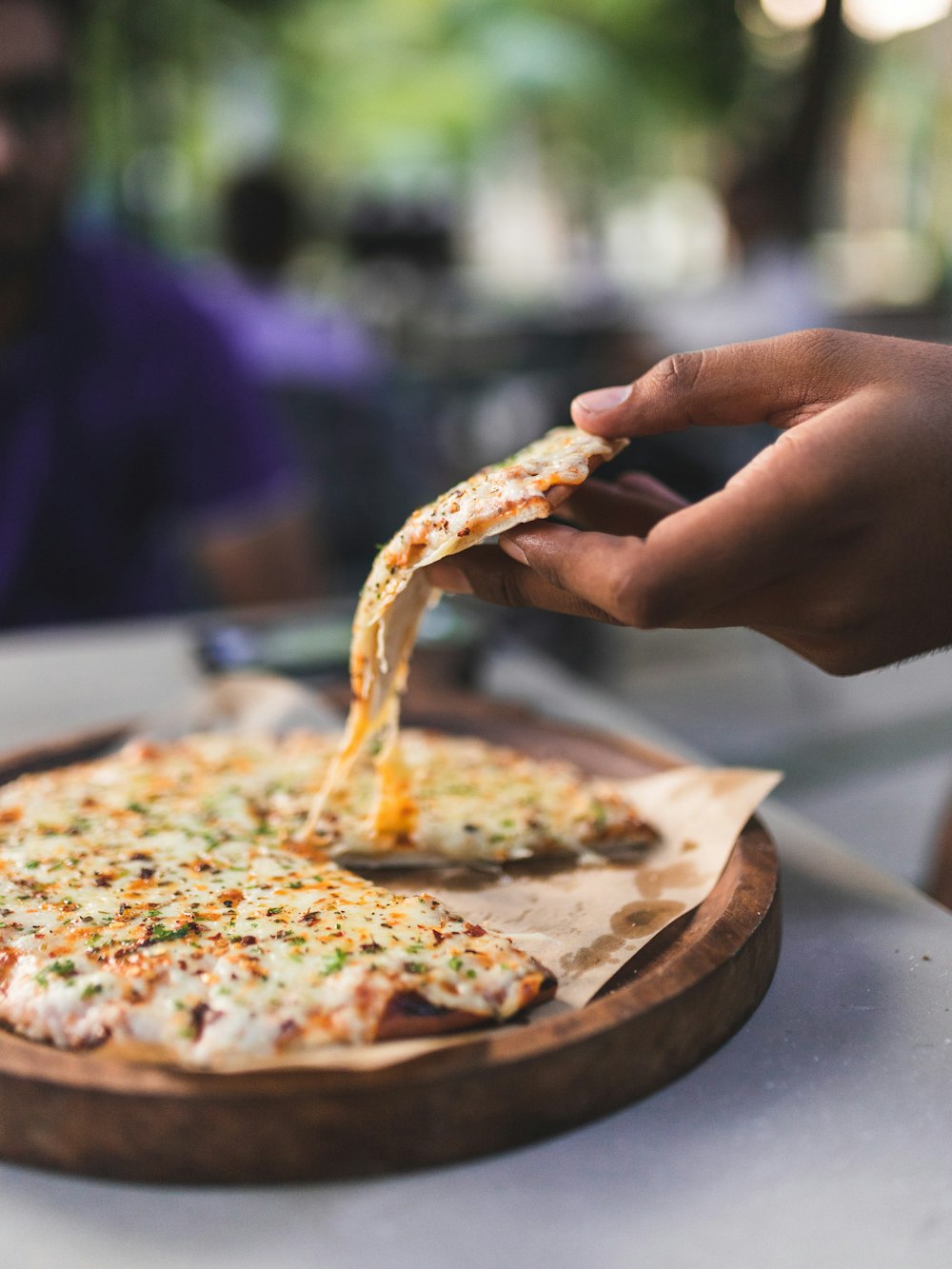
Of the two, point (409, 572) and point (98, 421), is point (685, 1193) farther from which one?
point (98, 421)

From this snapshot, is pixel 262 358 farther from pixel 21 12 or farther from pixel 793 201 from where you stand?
pixel 793 201

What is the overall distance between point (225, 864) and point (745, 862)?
65 cm

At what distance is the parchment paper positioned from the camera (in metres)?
1.26

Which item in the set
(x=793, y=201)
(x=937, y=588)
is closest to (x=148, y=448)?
(x=937, y=588)

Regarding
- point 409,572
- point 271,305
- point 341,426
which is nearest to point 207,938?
point 409,572

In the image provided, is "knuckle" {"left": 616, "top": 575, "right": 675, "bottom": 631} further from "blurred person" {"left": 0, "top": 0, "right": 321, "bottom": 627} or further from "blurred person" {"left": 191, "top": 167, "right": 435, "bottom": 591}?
"blurred person" {"left": 191, "top": 167, "right": 435, "bottom": 591}

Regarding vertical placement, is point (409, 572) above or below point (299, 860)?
above

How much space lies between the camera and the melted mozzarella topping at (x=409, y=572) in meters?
1.35

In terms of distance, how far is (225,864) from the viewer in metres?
1.46

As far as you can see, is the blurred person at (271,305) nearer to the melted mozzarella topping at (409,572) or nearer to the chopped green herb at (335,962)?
the melted mozzarella topping at (409,572)

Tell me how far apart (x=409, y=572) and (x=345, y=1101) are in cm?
70

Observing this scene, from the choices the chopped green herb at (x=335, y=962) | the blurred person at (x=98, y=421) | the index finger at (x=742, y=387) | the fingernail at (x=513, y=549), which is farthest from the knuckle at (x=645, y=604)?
the blurred person at (x=98, y=421)

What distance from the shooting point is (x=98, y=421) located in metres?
3.34

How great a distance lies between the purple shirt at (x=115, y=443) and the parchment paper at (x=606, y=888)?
2.15 m
